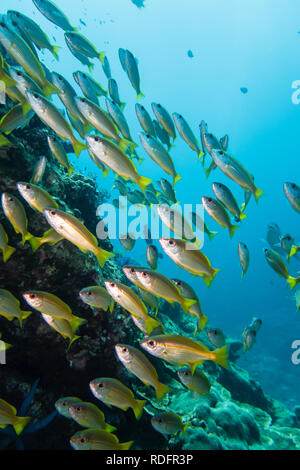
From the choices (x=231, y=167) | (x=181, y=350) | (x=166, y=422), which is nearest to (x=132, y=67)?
(x=231, y=167)

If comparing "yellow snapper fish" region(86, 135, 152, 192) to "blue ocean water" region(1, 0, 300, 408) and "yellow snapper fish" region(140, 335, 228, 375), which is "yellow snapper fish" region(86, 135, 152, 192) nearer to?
"yellow snapper fish" region(140, 335, 228, 375)

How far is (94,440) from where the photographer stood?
265 cm

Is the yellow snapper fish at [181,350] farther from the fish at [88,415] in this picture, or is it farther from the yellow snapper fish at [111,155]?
the yellow snapper fish at [111,155]

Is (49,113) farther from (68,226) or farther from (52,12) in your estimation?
(52,12)

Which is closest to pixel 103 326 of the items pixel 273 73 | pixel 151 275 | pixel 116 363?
pixel 116 363

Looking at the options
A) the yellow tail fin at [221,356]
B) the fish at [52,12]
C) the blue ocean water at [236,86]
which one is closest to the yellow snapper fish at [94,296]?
the yellow tail fin at [221,356]

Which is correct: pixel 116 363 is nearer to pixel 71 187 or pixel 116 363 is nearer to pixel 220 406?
pixel 220 406

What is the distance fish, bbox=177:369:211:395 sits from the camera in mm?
3189

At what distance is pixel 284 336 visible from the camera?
104 ft

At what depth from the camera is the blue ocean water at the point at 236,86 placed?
39.6 m

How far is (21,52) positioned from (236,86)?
76.3m

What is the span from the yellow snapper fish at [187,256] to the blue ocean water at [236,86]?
23.9 metres

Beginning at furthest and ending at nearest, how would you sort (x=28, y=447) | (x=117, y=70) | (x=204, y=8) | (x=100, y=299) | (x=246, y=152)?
(x=246, y=152) < (x=117, y=70) < (x=204, y=8) < (x=28, y=447) < (x=100, y=299)

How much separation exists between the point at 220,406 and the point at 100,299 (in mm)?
4527
